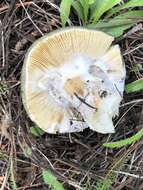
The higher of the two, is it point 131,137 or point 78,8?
point 78,8

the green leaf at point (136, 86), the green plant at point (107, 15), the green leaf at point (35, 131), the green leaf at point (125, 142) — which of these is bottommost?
the green leaf at point (125, 142)

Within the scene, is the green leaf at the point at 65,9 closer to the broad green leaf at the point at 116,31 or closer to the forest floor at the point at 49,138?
the forest floor at the point at 49,138

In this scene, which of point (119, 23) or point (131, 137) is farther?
point (119, 23)

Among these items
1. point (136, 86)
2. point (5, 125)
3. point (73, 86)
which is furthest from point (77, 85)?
point (5, 125)

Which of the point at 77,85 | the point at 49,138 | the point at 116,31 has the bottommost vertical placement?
the point at 49,138

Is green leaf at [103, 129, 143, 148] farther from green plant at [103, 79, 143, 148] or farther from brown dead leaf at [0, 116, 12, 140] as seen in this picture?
brown dead leaf at [0, 116, 12, 140]

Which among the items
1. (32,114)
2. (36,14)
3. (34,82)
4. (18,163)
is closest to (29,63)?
(34,82)

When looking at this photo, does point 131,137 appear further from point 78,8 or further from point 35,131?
point 78,8

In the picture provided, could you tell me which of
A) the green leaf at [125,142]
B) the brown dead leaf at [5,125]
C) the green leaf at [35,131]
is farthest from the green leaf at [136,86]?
the brown dead leaf at [5,125]
